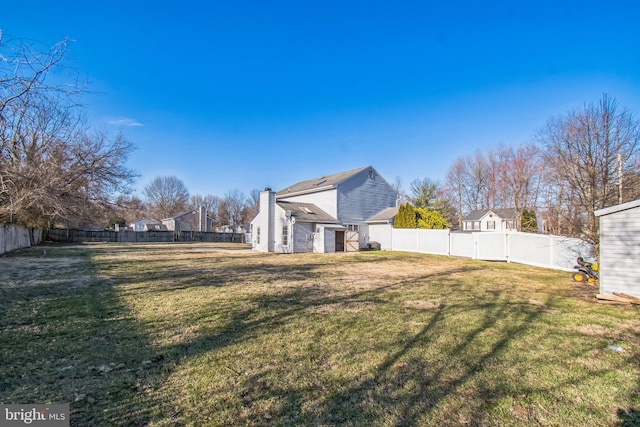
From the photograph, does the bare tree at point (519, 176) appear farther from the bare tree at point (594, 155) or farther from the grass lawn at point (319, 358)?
the grass lawn at point (319, 358)

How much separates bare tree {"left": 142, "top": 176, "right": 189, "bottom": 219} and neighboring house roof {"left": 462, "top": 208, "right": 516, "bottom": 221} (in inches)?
2027

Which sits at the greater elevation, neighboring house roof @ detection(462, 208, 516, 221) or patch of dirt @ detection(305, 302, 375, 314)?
neighboring house roof @ detection(462, 208, 516, 221)

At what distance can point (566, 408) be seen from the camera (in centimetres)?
278

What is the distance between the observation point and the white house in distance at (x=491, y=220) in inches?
1475

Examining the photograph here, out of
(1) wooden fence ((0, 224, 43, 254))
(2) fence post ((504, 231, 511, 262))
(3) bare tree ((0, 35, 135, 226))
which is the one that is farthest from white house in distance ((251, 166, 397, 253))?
(1) wooden fence ((0, 224, 43, 254))

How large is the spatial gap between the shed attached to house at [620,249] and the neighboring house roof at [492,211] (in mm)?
33686

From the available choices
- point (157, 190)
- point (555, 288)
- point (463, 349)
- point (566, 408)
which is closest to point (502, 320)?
point (463, 349)

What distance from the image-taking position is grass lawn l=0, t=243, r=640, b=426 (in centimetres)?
269

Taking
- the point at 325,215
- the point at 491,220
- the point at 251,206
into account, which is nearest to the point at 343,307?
the point at 325,215

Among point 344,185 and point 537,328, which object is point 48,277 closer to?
point 537,328

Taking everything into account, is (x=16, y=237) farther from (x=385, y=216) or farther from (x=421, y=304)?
(x=421, y=304)

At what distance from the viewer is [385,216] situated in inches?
946

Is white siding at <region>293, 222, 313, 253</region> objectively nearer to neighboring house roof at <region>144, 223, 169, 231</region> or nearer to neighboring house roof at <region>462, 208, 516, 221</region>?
neighboring house roof at <region>462, 208, 516, 221</region>

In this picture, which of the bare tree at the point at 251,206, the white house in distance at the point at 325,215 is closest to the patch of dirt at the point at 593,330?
the white house in distance at the point at 325,215
